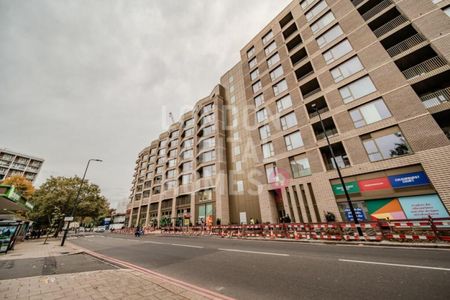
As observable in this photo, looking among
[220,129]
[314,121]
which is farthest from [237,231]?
[220,129]

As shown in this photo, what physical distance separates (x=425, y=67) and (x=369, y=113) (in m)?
5.16

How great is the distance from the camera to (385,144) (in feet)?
48.9

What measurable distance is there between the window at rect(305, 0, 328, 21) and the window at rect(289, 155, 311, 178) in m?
18.9

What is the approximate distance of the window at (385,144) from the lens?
14.2 meters

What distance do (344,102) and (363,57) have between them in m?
4.62

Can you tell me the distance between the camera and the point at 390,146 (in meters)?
14.6

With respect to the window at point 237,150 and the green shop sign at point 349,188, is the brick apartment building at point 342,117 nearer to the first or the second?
the green shop sign at point 349,188

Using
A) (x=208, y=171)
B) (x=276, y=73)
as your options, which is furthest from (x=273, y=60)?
(x=208, y=171)

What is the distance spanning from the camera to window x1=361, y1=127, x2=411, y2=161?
46.5 ft

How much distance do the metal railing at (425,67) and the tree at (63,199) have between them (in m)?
Result: 48.6

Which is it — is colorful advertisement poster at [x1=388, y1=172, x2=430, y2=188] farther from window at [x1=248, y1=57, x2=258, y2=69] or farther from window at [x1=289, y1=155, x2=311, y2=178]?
window at [x1=248, y1=57, x2=258, y2=69]

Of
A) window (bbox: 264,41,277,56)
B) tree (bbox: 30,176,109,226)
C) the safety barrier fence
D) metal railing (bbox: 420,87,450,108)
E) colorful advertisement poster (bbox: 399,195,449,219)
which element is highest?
window (bbox: 264,41,277,56)

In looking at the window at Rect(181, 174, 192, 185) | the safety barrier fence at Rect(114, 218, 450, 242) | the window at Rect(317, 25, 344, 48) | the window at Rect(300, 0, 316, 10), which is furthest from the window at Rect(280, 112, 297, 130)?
the window at Rect(181, 174, 192, 185)

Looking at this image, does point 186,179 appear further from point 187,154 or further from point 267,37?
point 267,37
